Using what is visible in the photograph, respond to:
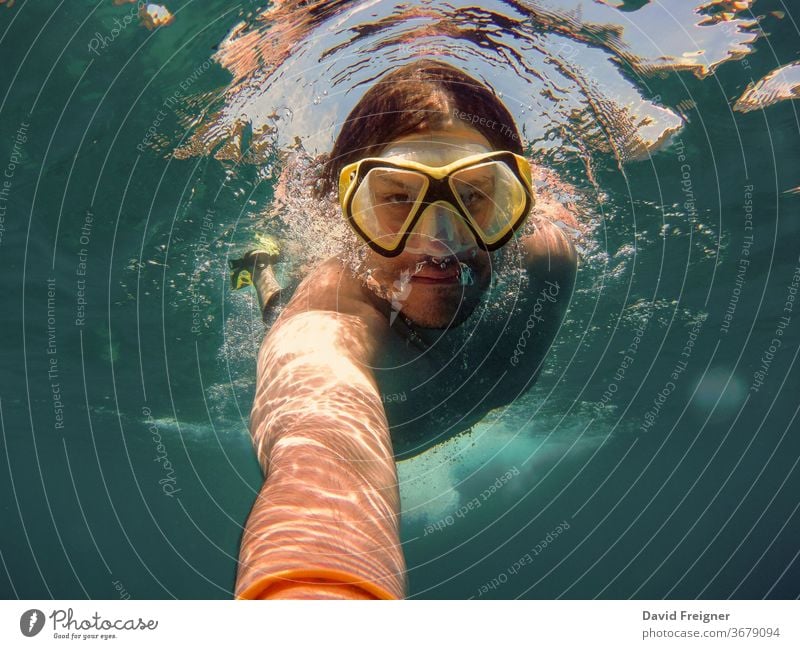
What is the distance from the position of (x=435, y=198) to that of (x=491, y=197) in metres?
0.39

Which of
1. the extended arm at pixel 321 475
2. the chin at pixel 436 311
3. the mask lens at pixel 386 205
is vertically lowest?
the chin at pixel 436 311

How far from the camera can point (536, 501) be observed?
4800 centimetres

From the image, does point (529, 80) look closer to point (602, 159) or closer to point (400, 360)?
point (602, 159)

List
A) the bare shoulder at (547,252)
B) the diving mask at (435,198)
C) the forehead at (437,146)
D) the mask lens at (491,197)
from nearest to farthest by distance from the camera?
the diving mask at (435,198)
the mask lens at (491,197)
the forehead at (437,146)
the bare shoulder at (547,252)

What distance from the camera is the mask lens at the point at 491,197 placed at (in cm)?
287

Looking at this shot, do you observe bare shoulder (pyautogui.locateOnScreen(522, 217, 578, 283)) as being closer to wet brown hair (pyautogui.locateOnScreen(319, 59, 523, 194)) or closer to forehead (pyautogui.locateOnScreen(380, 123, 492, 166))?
wet brown hair (pyautogui.locateOnScreen(319, 59, 523, 194))

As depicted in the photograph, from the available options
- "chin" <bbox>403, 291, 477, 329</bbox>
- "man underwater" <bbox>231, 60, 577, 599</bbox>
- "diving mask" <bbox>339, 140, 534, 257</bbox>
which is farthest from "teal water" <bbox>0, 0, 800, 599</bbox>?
"diving mask" <bbox>339, 140, 534, 257</bbox>

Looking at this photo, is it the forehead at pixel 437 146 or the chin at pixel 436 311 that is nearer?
the forehead at pixel 437 146

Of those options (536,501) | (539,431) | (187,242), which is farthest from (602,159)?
(536,501)

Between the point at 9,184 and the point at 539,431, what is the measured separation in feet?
78.8

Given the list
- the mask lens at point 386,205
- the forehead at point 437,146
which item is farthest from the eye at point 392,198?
the forehead at point 437,146

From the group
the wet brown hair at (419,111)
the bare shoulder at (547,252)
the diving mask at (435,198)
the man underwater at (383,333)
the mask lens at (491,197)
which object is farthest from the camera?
the bare shoulder at (547,252)

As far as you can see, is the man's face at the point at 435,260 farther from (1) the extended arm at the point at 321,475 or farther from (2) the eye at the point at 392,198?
(1) the extended arm at the point at 321,475

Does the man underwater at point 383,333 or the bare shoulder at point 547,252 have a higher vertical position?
the man underwater at point 383,333
